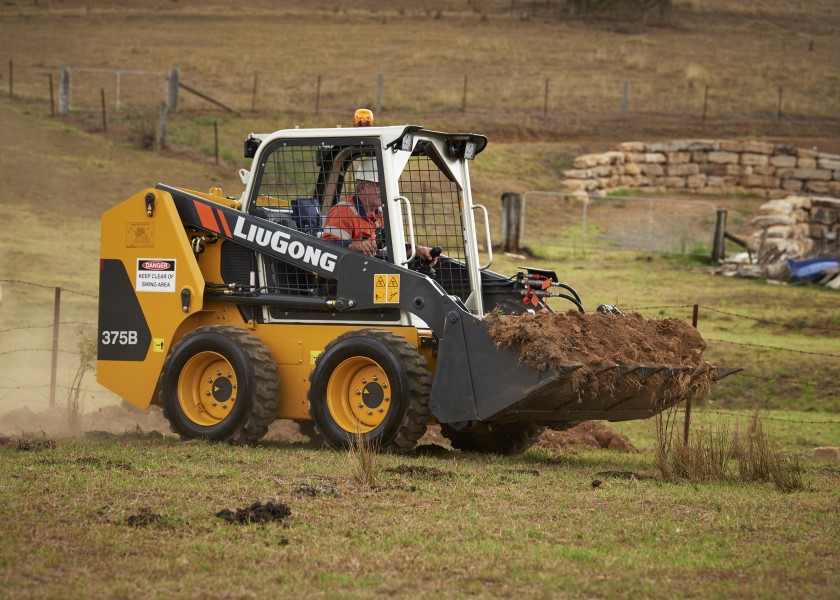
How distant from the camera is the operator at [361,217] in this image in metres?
11.9

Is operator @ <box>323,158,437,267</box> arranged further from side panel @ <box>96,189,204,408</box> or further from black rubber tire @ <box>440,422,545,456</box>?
black rubber tire @ <box>440,422,545,456</box>

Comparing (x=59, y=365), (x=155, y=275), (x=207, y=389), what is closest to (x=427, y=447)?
(x=207, y=389)

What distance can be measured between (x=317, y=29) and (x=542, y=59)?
13044 mm

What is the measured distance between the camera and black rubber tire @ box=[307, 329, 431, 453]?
36.2ft

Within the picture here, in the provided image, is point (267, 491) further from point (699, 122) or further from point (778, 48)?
point (778, 48)

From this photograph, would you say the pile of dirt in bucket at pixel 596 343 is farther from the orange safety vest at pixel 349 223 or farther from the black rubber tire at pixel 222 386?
the black rubber tire at pixel 222 386

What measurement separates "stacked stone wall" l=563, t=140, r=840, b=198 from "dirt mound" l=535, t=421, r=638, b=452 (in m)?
25.9

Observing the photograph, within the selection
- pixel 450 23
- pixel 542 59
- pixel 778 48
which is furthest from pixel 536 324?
pixel 450 23

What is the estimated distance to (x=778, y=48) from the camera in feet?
203

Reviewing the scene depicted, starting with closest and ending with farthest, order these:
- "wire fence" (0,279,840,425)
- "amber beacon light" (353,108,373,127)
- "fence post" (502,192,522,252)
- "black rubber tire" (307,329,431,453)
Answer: "black rubber tire" (307,329,431,453) → "amber beacon light" (353,108,373,127) → "wire fence" (0,279,840,425) → "fence post" (502,192,522,252)

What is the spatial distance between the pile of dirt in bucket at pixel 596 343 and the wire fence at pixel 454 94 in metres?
30.3

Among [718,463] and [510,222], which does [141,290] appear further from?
[510,222]

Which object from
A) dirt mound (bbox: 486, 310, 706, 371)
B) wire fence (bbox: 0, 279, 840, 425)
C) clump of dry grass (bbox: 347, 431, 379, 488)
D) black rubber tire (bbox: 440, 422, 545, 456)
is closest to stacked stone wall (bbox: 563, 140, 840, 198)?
wire fence (bbox: 0, 279, 840, 425)

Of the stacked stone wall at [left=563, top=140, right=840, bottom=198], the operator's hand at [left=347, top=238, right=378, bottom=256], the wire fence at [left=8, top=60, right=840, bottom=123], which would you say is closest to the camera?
the operator's hand at [left=347, top=238, right=378, bottom=256]
